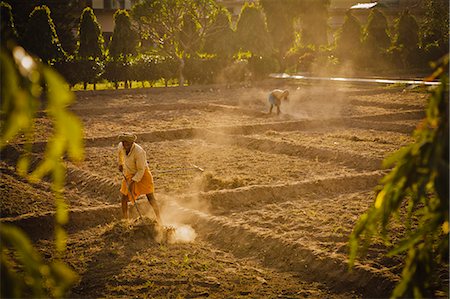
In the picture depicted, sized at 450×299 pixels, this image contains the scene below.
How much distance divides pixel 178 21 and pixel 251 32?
3918 millimetres

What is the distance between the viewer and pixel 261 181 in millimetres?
11641

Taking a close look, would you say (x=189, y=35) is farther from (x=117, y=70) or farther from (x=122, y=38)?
(x=117, y=70)

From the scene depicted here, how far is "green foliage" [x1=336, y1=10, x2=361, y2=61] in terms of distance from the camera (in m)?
38.0

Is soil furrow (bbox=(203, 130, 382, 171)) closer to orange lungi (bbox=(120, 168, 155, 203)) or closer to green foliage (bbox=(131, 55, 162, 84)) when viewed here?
orange lungi (bbox=(120, 168, 155, 203))

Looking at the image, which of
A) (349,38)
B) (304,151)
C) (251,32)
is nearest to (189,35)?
(251,32)

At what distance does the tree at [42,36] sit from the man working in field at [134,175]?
68.0ft

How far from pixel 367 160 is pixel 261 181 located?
95.5 inches

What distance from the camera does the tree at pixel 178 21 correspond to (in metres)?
33.4

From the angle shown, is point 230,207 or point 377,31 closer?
point 230,207

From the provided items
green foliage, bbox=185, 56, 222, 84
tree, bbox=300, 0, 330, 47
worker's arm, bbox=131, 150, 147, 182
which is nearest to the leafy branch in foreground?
worker's arm, bbox=131, 150, 147, 182

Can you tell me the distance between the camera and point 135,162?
A: 9102 millimetres

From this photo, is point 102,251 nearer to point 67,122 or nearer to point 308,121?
point 67,122

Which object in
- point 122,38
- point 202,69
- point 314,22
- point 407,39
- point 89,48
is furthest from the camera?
point 314,22

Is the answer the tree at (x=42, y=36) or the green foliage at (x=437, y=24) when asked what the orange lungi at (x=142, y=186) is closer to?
the tree at (x=42, y=36)
